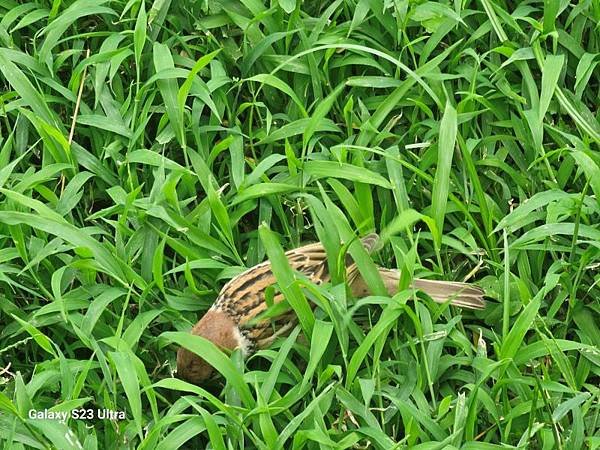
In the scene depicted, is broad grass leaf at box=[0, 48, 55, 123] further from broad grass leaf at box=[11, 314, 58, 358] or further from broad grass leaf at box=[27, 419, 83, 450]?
broad grass leaf at box=[27, 419, 83, 450]

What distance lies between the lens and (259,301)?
3736 millimetres

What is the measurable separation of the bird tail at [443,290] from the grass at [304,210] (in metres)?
0.06

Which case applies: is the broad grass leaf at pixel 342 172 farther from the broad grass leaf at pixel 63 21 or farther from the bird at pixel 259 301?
the broad grass leaf at pixel 63 21

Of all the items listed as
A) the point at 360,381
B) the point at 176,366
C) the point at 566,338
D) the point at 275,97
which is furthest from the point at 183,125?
the point at 566,338

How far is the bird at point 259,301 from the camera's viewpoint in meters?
3.70

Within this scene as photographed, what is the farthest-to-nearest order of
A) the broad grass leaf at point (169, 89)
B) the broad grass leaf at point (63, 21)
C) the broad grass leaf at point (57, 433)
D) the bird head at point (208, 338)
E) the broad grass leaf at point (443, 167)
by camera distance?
the broad grass leaf at point (63, 21)
the broad grass leaf at point (169, 89)
the broad grass leaf at point (443, 167)
the bird head at point (208, 338)
the broad grass leaf at point (57, 433)

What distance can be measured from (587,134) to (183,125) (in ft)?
4.55

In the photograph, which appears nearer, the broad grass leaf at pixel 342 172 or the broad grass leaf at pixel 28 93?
the broad grass leaf at pixel 342 172

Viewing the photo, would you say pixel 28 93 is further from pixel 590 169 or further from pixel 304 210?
pixel 590 169

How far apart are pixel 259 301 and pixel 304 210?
46cm

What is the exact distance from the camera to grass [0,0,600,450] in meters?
3.53

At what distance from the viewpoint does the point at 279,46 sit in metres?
4.45

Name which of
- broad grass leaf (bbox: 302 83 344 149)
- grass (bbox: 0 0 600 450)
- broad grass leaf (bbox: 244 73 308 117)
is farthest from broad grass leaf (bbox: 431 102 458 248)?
broad grass leaf (bbox: 244 73 308 117)

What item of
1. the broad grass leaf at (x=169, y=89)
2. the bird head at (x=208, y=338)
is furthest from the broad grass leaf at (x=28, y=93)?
the bird head at (x=208, y=338)
